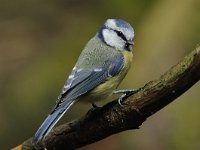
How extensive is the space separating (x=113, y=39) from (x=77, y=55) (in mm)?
1938

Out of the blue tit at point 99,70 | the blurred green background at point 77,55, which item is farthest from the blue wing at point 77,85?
the blurred green background at point 77,55

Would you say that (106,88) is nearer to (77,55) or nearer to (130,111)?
(130,111)

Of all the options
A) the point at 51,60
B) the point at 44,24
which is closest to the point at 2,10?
the point at 44,24

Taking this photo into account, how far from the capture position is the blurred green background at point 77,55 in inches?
151

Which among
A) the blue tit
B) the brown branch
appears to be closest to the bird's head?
the blue tit

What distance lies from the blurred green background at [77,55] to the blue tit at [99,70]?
1048 millimetres

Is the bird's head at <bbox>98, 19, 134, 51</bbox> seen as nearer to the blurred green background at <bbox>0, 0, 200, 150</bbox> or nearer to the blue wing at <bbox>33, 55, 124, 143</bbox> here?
the blue wing at <bbox>33, 55, 124, 143</bbox>

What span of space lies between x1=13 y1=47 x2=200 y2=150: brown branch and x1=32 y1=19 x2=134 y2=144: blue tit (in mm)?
86

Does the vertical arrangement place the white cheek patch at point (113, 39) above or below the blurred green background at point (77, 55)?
above

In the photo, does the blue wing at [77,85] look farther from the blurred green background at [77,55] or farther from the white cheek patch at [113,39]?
the blurred green background at [77,55]

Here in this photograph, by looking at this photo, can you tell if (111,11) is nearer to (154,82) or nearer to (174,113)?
(174,113)

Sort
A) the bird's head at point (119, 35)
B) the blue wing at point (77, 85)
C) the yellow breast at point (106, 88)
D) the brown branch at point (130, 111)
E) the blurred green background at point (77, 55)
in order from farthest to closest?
the blurred green background at point (77, 55)
the bird's head at point (119, 35)
the yellow breast at point (106, 88)
the blue wing at point (77, 85)
the brown branch at point (130, 111)

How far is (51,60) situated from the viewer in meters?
4.72

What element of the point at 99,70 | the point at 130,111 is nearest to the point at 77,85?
the point at 99,70
